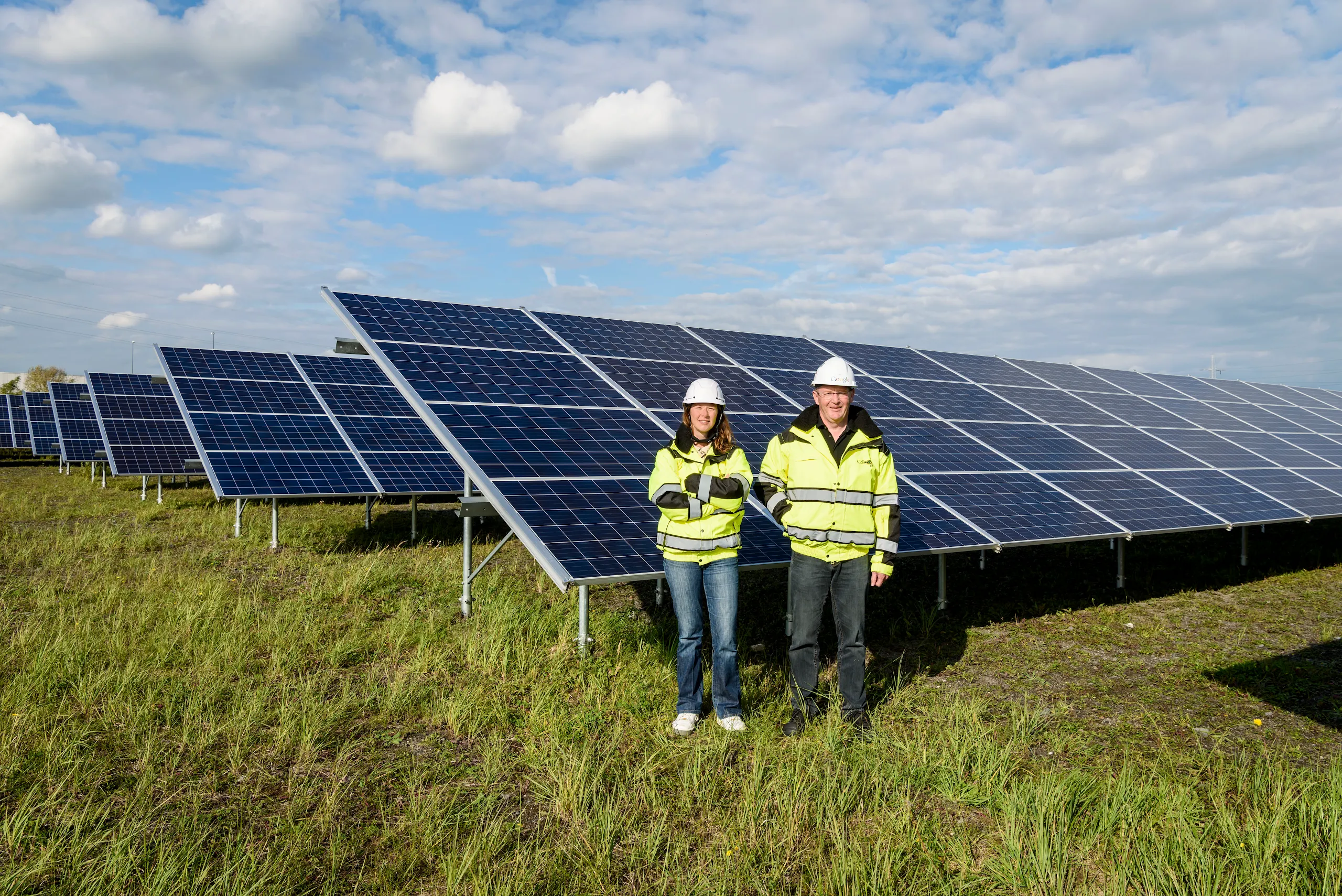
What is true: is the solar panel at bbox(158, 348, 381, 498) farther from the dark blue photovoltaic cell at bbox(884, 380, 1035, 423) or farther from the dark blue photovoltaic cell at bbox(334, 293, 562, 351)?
the dark blue photovoltaic cell at bbox(884, 380, 1035, 423)

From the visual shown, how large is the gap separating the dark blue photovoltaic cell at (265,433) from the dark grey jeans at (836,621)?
12.0 metres

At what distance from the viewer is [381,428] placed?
1681 centimetres

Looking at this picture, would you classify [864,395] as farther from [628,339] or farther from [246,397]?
[246,397]

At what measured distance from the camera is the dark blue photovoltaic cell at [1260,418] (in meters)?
17.8

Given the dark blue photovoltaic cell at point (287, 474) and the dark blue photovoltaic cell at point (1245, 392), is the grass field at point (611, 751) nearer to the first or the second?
the dark blue photovoltaic cell at point (287, 474)

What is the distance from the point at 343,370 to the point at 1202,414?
20059mm

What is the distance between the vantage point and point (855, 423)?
6102mm

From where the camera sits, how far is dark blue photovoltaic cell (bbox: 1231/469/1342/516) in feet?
39.2

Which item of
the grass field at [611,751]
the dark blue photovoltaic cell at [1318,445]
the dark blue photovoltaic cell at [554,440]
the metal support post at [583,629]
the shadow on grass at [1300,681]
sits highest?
the dark blue photovoltaic cell at [554,440]

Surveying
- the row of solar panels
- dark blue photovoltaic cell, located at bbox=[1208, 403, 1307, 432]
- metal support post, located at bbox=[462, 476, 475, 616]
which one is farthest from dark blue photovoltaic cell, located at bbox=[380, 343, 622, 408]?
dark blue photovoltaic cell, located at bbox=[1208, 403, 1307, 432]

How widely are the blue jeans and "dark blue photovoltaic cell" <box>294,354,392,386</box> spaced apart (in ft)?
49.0

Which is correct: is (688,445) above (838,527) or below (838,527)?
above

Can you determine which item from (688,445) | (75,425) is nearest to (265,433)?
(688,445)

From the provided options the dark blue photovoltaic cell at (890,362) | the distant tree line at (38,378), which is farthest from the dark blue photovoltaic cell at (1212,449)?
the distant tree line at (38,378)
